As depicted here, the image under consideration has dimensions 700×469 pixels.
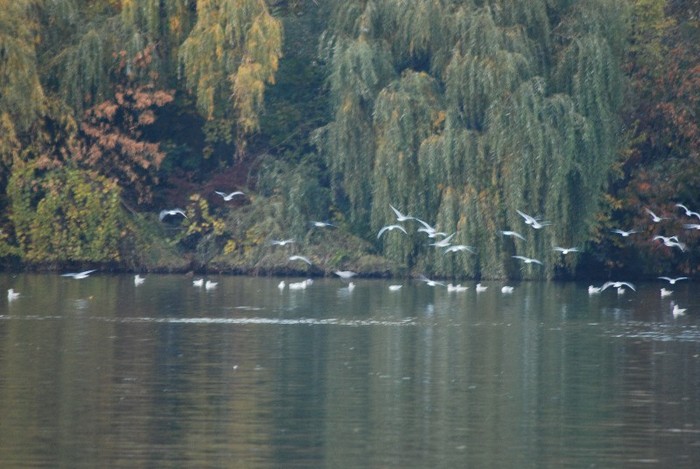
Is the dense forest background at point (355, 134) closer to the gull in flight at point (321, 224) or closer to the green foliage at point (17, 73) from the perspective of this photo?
the green foliage at point (17, 73)

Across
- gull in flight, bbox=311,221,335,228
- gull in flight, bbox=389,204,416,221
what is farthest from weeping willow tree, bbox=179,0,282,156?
gull in flight, bbox=389,204,416,221

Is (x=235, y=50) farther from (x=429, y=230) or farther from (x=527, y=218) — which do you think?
(x=527, y=218)

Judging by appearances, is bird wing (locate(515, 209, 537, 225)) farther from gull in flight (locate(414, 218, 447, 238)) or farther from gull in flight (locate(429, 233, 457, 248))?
gull in flight (locate(414, 218, 447, 238))

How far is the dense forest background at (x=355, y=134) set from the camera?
3631cm

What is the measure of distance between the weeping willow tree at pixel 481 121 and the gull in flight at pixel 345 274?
111 cm

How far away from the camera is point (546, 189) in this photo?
36.2 meters

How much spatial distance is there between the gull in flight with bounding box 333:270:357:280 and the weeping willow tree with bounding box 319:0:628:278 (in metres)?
1.11

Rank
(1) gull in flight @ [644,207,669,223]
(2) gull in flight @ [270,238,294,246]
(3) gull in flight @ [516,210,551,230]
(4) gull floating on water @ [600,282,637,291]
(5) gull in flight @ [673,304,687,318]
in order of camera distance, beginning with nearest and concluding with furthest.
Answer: (5) gull in flight @ [673,304,687,318] → (4) gull floating on water @ [600,282,637,291] → (3) gull in flight @ [516,210,551,230] → (1) gull in flight @ [644,207,669,223] → (2) gull in flight @ [270,238,294,246]

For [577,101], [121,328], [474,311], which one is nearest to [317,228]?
[577,101]

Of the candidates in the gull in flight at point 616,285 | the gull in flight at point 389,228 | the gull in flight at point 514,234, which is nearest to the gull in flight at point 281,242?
the gull in flight at point 389,228

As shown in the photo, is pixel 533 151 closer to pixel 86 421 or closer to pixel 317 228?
pixel 317 228

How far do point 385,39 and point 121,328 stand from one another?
15.5m

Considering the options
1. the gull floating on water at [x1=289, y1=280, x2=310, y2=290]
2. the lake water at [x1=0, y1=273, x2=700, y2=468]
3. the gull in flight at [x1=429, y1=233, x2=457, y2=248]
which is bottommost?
the lake water at [x1=0, y1=273, x2=700, y2=468]

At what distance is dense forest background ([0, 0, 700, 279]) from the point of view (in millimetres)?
36312
